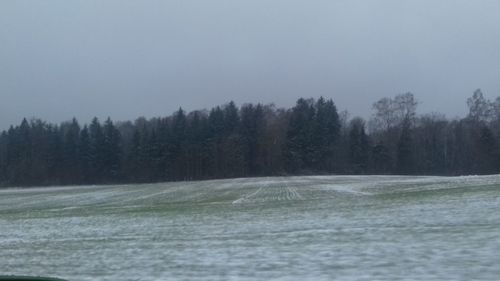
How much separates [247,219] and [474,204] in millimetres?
8409

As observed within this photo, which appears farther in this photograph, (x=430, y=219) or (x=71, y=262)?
(x=430, y=219)

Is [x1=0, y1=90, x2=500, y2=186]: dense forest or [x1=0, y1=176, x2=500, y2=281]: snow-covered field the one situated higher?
[x1=0, y1=90, x2=500, y2=186]: dense forest

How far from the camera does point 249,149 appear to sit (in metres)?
118

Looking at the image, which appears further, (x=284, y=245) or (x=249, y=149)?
(x=249, y=149)

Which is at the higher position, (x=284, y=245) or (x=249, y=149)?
(x=249, y=149)

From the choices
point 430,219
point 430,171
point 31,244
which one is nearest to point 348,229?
point 430,219

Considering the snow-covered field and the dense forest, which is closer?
the snow-covered field

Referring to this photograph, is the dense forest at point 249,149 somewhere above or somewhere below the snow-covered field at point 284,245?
above

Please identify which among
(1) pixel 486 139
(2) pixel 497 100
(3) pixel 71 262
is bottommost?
(3) pixel 71 262

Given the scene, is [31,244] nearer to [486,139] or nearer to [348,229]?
[348,229]

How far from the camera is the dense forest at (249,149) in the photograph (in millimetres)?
114312

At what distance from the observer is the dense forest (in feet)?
375

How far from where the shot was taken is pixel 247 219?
85.9 feet

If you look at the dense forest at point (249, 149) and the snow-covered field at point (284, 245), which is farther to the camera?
the dense forest at point (249, 149)
